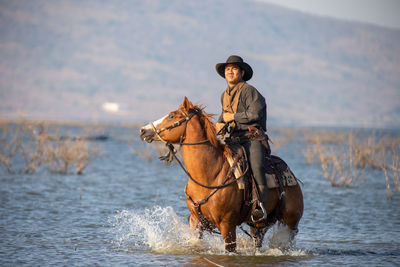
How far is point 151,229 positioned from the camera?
29.4 ft

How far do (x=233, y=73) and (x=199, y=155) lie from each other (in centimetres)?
137

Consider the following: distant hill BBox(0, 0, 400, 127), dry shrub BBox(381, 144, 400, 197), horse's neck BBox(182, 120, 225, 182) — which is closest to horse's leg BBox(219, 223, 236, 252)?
horse's neck BBox(182, 120, 225, 182)

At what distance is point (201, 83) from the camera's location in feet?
429

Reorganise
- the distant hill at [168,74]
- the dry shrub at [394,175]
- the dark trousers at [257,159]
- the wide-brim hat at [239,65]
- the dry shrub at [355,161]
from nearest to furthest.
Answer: the dark trousers at [257,159] → the wide-brim hat at [239,65] → the dry shrub at [394,175] → the dry shrub at [355,161] → the distant hill at [168,74]

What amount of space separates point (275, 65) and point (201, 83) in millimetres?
37368

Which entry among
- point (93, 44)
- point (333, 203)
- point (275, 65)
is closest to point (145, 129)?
point (333, 203)

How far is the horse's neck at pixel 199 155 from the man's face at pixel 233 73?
953mm

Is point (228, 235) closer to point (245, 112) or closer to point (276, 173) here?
point (276, 173)

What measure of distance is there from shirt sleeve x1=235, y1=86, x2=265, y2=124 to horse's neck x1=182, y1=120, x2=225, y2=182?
0.58 meters

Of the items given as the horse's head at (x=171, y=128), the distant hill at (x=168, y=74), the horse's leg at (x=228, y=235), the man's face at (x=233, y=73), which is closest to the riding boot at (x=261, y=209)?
the horse's leg at (x=228, y=235)

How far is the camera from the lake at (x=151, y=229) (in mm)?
8164

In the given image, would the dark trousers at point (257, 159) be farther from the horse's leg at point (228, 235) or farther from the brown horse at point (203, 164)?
the horse's leg at point (228, 235)

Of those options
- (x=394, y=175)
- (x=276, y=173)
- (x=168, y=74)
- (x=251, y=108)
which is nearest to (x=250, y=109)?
(x=251, y=108)

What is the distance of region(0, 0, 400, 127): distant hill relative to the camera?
407 feet
